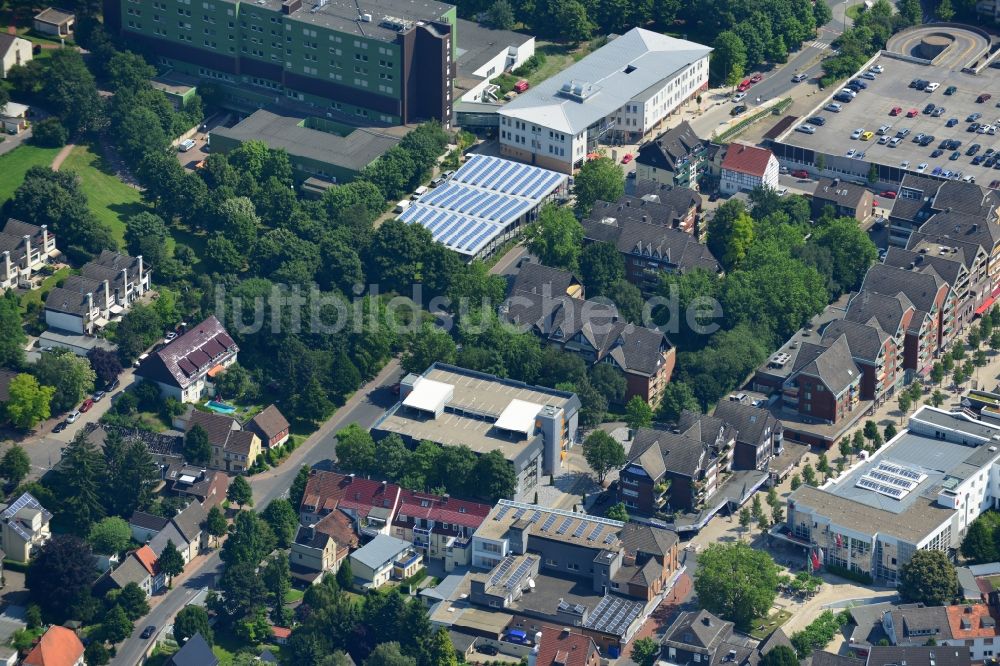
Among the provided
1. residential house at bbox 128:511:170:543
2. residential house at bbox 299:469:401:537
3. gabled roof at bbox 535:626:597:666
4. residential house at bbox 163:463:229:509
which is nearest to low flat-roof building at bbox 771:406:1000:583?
gabled roof at bbox 535:626:597:666

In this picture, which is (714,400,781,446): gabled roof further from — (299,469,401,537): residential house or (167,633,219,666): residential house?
(167,633,219,666): residential house

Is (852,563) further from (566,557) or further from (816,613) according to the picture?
(566,557)

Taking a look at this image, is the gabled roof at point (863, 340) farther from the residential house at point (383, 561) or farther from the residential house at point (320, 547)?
the residential house at point (320, 547)

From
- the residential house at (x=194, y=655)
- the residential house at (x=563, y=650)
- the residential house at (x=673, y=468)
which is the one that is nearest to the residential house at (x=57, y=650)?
the residential house at (x=194, y=655)

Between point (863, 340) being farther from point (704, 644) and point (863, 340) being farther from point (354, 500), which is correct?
point (354, 500)

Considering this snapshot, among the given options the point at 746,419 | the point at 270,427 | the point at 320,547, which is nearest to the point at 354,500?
the point at 320,547

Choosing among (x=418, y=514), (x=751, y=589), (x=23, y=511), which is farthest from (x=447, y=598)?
(x=23, y=511)
